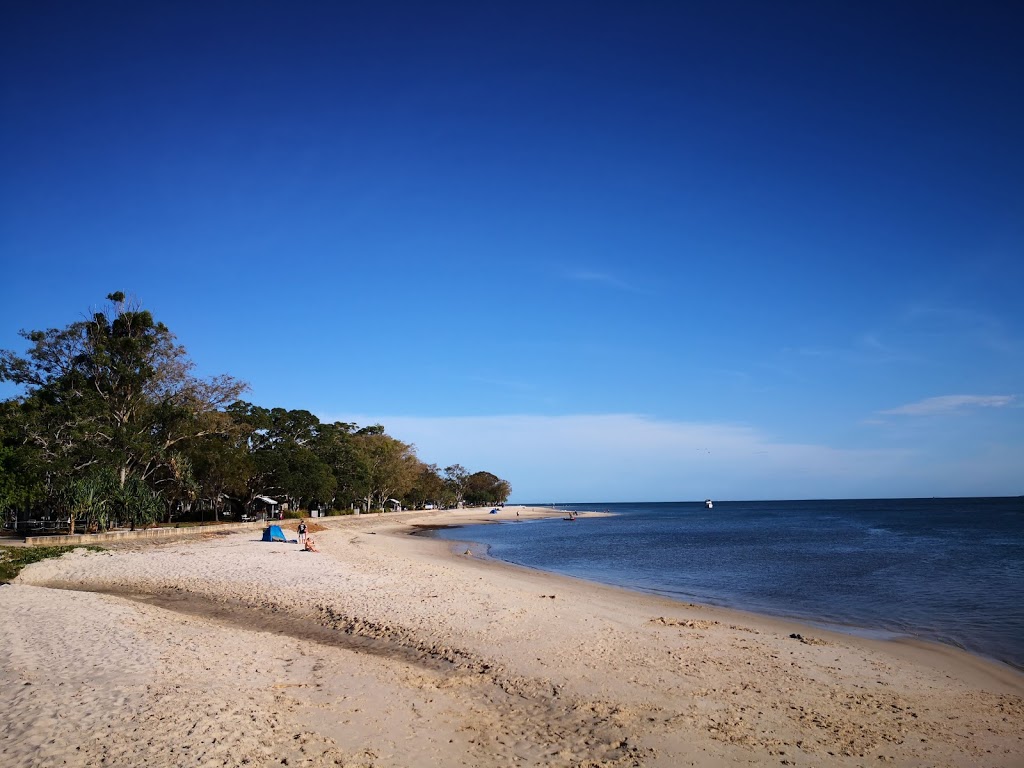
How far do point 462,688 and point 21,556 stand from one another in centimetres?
1961

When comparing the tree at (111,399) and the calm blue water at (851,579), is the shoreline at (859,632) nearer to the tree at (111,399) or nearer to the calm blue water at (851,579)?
the calm blue water at (851,579)

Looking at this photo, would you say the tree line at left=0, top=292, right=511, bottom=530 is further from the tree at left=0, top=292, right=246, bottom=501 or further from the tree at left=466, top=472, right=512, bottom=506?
the tree at left=466, top=472, right=512, bottom=506

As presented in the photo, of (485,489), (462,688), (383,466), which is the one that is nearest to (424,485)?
(383,466)

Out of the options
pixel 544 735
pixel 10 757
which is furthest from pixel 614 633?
pixel 10 757

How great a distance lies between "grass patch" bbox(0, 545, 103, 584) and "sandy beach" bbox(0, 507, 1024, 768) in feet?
11.8

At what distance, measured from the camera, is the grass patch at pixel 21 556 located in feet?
59.7

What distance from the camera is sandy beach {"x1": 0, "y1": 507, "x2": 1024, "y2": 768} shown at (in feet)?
23.6

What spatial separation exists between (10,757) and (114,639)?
524 centimetres

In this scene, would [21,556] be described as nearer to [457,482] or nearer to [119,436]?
[119,436]

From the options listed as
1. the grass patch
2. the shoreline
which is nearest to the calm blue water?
the shoreline

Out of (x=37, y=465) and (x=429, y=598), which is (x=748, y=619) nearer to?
(x=429, y=598)

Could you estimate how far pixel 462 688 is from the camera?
9547 mm

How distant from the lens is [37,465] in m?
33.9

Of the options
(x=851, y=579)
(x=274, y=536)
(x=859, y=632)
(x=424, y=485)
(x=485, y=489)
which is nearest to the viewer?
(x=859, y=632)
